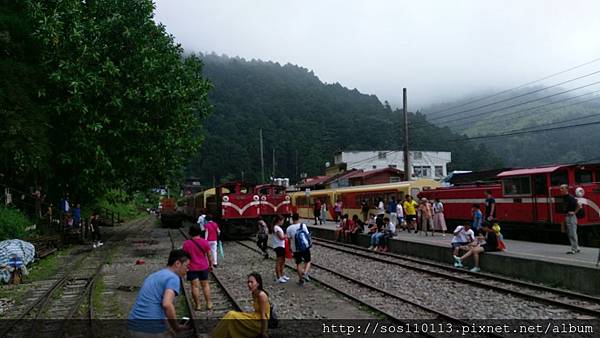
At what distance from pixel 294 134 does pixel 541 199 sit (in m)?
74.1

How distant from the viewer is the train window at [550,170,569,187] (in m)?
17.3

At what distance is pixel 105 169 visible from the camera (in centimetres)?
2078

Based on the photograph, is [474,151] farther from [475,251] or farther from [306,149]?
[475,251]

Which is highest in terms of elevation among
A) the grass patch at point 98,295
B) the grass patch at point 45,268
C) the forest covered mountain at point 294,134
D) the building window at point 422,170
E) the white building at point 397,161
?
the forest covered mountain at point 294,134

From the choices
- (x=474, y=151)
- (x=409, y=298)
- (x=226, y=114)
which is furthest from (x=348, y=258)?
(x=226, y=114)

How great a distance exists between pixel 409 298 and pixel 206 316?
4162 millimetres

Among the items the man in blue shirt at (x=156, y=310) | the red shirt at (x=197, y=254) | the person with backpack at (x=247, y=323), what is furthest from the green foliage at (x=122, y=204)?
the man in blue shirt at (x=156, y=310)

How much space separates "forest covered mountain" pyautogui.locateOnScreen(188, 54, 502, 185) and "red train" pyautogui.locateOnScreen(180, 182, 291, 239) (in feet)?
170

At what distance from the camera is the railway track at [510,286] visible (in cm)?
969

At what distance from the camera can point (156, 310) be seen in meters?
4.98

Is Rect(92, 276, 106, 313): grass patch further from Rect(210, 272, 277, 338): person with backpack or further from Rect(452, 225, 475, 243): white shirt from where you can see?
Rect(452, 225, 475, 243): white shirt

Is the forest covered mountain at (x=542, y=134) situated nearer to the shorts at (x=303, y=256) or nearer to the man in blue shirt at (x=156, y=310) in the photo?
the shorts at (x=303, y=256)

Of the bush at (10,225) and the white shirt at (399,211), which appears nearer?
the bush at (10,225)

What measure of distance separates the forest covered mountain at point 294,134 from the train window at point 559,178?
5617 cm
